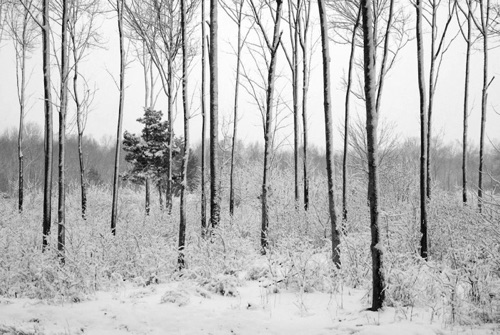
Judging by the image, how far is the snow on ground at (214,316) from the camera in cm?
311

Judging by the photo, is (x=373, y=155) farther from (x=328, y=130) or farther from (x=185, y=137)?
(x=185, y=137)

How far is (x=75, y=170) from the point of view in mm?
44812

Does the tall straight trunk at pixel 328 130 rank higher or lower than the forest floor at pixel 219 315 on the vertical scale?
higher

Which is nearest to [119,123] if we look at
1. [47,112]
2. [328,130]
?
[47,112]

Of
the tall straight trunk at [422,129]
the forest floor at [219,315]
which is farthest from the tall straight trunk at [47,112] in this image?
the tall straight trunk at [422,129]

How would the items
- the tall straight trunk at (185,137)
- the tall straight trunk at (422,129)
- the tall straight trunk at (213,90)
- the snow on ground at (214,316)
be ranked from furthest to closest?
1. the tall straight trunk at (213,90)
2. the tall straight trunk at (185,137)
3. the tall straight trunk at (422,129)
4. the snow on ground at (214,316)

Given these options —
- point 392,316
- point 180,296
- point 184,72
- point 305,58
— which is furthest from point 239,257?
point 305,58

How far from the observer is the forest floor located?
123 inches

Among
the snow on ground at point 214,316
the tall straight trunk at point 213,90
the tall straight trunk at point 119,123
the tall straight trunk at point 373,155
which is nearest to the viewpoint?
the snow on ground at point 214,316

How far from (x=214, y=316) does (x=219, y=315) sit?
6 cm

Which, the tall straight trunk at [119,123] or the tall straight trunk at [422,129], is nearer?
the tall straight trunk at [422,129]

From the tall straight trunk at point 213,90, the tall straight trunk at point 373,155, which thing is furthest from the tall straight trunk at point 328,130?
the tall straight trunk at point 213,90

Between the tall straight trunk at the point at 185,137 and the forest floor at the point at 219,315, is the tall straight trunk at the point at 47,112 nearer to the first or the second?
the forest floor at the point at 219,315

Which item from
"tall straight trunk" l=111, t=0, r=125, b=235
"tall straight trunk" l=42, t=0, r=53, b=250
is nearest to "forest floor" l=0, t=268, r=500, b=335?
"tall straight trunk" l=42, t=0, r=53, b=250
